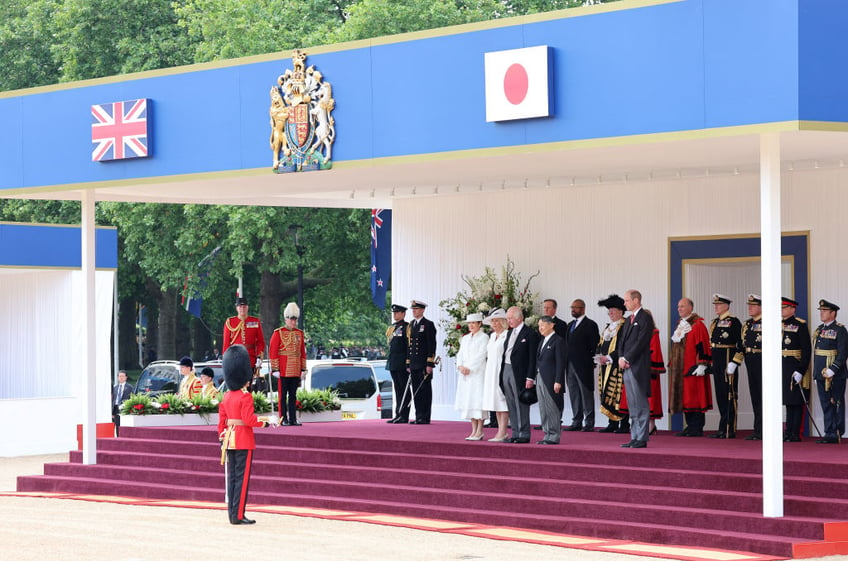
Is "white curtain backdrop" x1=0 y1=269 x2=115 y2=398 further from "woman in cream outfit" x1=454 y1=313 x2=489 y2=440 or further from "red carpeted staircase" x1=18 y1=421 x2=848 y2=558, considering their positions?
"woman in cream outfit" x1=454 y1=313 x2=489 y2=440

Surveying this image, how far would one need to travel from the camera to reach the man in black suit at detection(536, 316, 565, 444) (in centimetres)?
1481

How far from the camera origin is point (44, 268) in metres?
24.2

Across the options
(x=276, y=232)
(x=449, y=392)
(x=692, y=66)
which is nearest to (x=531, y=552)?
(x=692, y=66)

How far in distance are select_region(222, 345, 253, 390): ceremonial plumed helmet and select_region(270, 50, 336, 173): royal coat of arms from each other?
8.27 feet

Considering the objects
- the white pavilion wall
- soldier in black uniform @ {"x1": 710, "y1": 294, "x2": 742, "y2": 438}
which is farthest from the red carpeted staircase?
the white pavilion wall

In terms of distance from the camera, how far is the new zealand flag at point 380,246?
23312 millimetres

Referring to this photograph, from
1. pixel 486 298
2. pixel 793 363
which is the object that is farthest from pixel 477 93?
pixel 486 298

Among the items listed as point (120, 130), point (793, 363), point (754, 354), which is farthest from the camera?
point (120, 130)

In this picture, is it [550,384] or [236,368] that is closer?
[236,368]

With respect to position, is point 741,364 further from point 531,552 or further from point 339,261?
point 339,261

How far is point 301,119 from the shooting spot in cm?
1525

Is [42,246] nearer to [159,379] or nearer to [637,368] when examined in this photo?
[159,379]

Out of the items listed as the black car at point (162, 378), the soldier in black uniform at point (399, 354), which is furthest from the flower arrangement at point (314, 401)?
the black car at point (162, 378)

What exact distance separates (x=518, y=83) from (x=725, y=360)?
432cm
